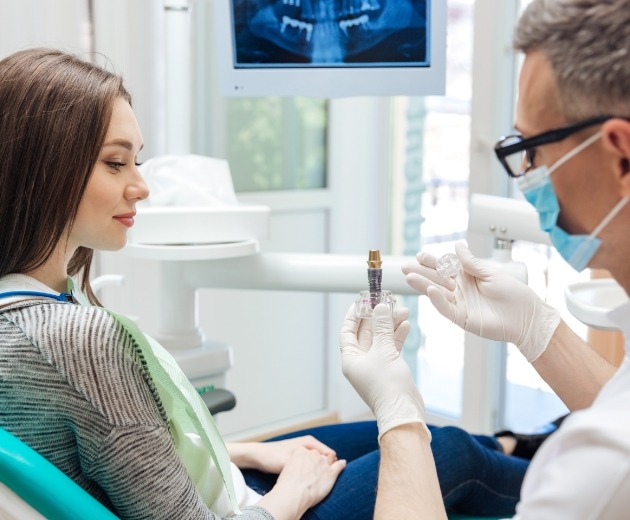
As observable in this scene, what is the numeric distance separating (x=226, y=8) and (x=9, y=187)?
0.95m

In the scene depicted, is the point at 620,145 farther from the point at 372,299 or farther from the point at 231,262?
the point at 231,262

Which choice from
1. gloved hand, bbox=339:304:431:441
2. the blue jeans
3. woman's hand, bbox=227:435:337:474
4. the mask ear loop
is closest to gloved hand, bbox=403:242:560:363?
gloved hand, bbox=339:304:431:441

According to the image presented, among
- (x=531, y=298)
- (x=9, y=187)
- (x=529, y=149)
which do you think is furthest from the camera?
(x=531, y=298)

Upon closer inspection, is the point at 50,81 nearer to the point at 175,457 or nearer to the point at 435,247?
the point at 175,457

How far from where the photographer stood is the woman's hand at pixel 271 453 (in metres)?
1.49

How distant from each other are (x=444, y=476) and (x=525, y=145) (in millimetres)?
738

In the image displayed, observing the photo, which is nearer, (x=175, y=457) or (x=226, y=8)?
(x=175, y=457)

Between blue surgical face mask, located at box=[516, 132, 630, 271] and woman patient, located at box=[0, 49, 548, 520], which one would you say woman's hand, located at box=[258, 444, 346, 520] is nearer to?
woman patient, located at box=[0, 49, 548, 520]

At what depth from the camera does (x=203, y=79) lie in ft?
9.36

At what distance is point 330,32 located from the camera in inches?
74.2

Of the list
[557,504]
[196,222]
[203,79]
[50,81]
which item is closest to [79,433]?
[50,81]

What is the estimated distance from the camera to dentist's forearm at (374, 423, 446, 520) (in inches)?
41.3

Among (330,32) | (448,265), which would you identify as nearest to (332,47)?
(330,32)

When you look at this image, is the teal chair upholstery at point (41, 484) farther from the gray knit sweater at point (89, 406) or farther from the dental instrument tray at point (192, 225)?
the dental instrument tray at point (192, 225)
